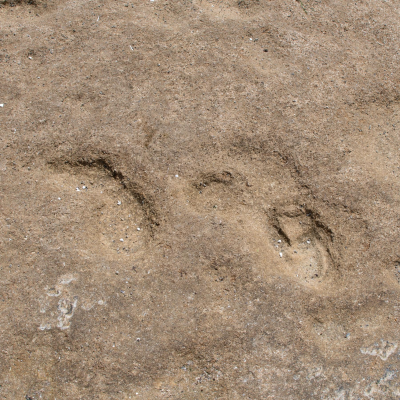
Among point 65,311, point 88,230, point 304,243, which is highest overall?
point 304,243

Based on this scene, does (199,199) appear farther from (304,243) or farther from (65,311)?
(65,311)

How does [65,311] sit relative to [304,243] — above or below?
below

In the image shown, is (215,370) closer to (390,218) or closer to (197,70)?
(390,218)

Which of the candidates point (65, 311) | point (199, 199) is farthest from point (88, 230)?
point (199, 199)

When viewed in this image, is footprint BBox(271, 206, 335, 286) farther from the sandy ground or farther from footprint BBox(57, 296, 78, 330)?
footprint BBox(57, 296, 78, 330)

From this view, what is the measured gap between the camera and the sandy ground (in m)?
2.24

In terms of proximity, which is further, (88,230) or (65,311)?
(88,230)

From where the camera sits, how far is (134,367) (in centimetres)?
220

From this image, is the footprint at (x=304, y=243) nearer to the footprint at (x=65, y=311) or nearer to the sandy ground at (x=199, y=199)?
the sandy ground at (x=199, y=199)

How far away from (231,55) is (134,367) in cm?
236

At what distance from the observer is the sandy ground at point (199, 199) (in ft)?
7.34

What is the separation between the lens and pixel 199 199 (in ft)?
→ 8.29

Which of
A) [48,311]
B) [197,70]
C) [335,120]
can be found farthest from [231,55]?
[48,311]

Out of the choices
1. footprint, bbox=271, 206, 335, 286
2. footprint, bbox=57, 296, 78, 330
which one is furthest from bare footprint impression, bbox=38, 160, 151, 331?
footprint, bbox=271, 206, 335, 286
